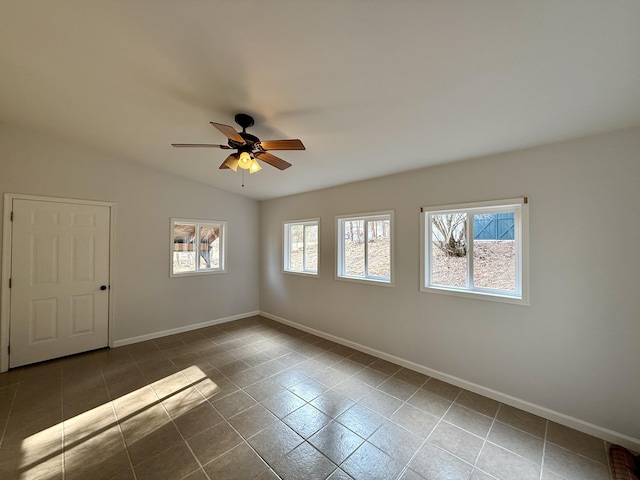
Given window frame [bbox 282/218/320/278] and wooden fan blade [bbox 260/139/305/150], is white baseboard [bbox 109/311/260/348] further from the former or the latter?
wooden fan blade [bbox 260/139/305/150]

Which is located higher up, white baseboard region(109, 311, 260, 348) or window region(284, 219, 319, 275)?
window region(284, 219, 319, 275)

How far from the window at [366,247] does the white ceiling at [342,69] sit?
110 cm

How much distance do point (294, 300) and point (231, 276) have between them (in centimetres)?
145

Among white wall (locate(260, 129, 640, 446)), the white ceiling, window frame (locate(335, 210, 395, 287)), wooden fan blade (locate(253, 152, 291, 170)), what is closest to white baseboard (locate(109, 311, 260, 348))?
window frame (locate(335, 210, 395, 287))

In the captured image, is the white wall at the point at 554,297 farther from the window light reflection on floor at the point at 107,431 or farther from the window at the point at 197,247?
the window at the point at 197,247

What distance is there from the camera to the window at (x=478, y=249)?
8.42 feet

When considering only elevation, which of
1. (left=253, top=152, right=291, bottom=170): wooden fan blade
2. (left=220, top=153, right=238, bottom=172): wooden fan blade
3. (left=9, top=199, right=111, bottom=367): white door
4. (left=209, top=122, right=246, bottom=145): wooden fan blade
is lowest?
(left=9, top=199, right=111, bottom=367): white door

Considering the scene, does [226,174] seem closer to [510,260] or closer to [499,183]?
[499,183]

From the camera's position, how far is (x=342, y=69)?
1751mm

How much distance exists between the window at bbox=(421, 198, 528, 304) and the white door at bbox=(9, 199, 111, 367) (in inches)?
184

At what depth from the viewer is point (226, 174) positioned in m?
4.20

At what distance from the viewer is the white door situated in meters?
3.24

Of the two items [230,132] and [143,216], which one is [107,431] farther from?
[143,216]

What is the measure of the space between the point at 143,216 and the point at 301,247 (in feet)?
9.00
